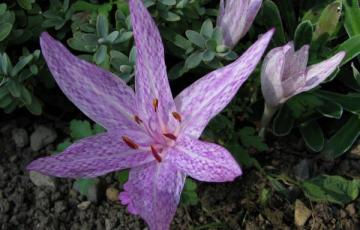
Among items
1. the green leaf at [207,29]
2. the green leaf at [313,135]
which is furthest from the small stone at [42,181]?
the green leaf at [313,135]

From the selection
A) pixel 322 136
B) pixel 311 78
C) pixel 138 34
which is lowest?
pixel 322 136

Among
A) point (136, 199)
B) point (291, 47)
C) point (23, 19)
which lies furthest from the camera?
point (23, 19)

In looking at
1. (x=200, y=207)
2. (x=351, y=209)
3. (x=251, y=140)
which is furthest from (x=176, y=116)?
(x=351, y=209)

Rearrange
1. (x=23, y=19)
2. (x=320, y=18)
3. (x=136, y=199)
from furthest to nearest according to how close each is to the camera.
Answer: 1. (x=23, y=19)
2. (x=320, y=18)
3. (x=136, y=199)

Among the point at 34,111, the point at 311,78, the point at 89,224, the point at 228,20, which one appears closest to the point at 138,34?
the point at 228,20

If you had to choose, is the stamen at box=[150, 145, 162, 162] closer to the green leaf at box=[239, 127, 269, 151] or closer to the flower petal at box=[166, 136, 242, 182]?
the flower petal at box=[166, 136, 242, 182]

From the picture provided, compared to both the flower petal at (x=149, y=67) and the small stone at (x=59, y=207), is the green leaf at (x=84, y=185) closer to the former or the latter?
the small stone at (x=59, y=207)

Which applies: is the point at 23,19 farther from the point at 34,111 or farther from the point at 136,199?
the point at 136,199
